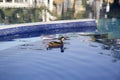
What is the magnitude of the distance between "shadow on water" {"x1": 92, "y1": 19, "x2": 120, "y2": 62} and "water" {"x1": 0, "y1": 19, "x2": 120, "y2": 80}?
0.11 feet

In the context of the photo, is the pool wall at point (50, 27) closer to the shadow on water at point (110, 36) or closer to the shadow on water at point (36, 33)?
the shadow on water at point (36, 33)

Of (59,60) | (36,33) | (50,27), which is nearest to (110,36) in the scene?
(50,27)

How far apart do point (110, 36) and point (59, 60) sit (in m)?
4.85

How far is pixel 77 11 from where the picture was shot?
16.4 m

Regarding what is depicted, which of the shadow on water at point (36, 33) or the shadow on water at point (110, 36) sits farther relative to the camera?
the shadow on water at point (36, 33)

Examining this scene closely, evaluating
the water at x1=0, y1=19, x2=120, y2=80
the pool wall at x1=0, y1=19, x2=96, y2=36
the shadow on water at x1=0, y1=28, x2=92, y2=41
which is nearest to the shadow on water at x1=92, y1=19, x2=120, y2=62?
the water at x1=0, y1=19, x2=120, y2=80

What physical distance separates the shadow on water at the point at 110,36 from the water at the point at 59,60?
1.3 inches

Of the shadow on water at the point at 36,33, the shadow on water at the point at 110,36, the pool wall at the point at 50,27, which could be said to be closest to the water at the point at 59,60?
the shadow on water at the point at 110,36

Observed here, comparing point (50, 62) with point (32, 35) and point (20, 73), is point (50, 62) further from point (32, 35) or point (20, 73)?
point (32, 35)

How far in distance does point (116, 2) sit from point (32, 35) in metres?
7.39

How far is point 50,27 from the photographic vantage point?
46.9ft

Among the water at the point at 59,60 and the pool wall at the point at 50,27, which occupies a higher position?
the pool wall at the point at 50,27

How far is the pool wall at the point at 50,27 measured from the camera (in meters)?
12.7

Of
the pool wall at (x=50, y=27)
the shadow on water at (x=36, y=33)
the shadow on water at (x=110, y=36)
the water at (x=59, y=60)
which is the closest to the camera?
the water at (x=59, y=60)
